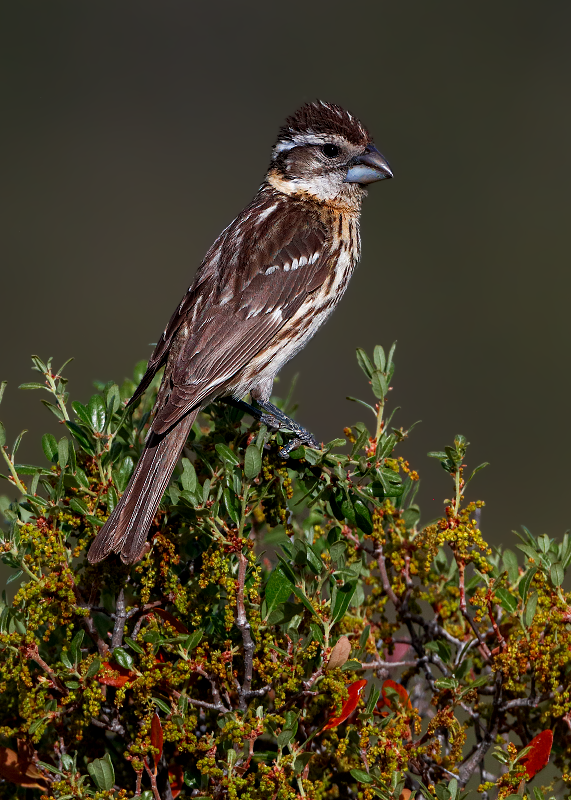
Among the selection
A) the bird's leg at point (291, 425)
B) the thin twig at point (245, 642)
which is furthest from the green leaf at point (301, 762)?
the bird's leg at point (291, 425)

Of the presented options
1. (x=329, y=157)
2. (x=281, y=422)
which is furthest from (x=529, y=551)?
(x=329, y=157)

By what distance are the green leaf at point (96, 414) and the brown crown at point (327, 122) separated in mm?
2213

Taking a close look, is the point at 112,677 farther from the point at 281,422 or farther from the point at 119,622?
the point at 281,422

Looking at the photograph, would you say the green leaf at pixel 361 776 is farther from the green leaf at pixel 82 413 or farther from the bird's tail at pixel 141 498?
the green leaf at pixel 82 413

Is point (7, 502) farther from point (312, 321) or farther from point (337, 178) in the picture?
point (337, 178)

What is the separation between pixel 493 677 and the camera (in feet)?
6.70

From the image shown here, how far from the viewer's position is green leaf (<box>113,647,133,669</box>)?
1747mm

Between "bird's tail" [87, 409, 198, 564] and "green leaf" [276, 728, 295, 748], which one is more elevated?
"bird's tail" [87, 409, 198, 564]

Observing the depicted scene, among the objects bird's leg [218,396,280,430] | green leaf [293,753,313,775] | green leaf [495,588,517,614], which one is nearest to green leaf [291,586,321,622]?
green leaf [293,753,313,775]

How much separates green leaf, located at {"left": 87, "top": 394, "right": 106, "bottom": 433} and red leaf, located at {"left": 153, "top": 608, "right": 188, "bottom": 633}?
1.68 ft

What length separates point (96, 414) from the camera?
6.91 feet

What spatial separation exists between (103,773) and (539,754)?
925 mm

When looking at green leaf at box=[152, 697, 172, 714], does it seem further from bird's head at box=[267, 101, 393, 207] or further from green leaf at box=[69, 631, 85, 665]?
bird's head at box=[267, 101, 393, 207]

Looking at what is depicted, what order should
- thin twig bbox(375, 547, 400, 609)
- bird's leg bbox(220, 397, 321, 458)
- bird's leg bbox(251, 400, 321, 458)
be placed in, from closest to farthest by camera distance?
thin twig bbox(375, 547, 400, 609) → bird's leg bbox(220, 397, 321, 458) → bird's leg bbox(251, 400, 321, 458)
